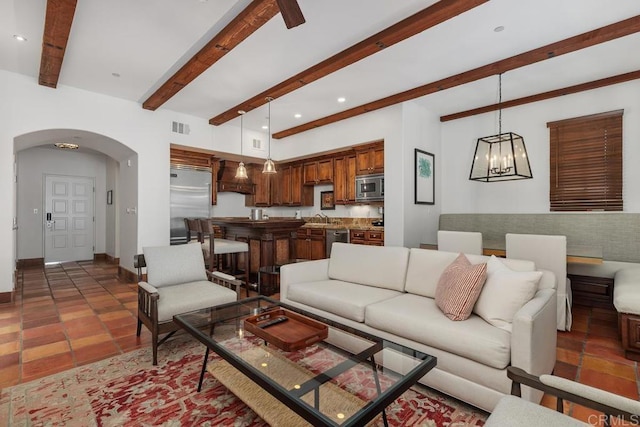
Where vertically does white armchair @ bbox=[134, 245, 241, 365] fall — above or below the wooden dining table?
below

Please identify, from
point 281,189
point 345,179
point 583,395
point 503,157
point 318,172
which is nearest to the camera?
point 583,395

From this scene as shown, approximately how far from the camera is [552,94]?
4312 mm

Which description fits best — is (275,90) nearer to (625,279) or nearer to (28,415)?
(28,415)

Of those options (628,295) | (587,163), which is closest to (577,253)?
(628,295)

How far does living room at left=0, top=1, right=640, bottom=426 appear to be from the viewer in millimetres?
3910

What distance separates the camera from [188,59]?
11.8 ft

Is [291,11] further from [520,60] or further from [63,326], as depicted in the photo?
[63,326]

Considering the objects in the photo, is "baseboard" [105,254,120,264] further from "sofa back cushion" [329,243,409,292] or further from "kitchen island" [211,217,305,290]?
"sofa back cushion" [329,243,409,292]

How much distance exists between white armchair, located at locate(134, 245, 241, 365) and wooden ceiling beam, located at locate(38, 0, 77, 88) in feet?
6.96

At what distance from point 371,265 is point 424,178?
2736mm

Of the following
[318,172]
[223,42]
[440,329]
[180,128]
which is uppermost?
[223,42]

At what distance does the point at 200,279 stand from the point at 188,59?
2.56 m

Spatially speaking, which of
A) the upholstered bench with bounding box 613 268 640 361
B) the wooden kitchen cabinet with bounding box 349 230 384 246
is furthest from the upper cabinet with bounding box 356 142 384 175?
the upholstered bench with bounding box 613 268 640 361

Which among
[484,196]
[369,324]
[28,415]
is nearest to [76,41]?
[28,415]
